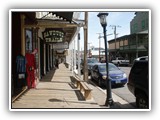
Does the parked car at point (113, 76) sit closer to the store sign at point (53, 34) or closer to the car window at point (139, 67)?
the store sign at point (53, 34)

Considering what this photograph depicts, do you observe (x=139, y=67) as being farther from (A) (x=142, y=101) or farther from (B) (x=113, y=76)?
(B) (x=113, y=76)

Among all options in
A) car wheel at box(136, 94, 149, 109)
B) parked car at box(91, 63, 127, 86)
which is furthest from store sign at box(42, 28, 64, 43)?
car wheel at box(136, 94, 149, 109)

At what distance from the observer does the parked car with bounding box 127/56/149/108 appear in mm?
6875

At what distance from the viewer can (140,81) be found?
7180mm

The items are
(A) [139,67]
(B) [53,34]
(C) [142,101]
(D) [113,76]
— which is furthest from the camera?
(D) [113,76]

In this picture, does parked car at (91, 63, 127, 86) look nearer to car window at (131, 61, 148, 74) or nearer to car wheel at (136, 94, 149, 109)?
car window at (131, 61, 148, 74)

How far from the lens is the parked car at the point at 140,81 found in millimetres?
6875

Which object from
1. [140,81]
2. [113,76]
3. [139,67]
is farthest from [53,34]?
[140,81]

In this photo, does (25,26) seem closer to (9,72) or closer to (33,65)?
(33,65)

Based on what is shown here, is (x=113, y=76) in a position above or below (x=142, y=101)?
above

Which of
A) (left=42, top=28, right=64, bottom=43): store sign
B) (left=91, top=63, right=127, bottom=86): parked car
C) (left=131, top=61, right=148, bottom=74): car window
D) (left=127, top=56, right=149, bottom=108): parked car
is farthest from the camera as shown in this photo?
(left=91, top=63, right=127, bottom=86): parked car

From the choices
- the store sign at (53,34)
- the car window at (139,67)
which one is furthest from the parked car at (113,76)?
the car window at (139,67)

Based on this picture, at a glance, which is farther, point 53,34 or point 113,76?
point 113,76
